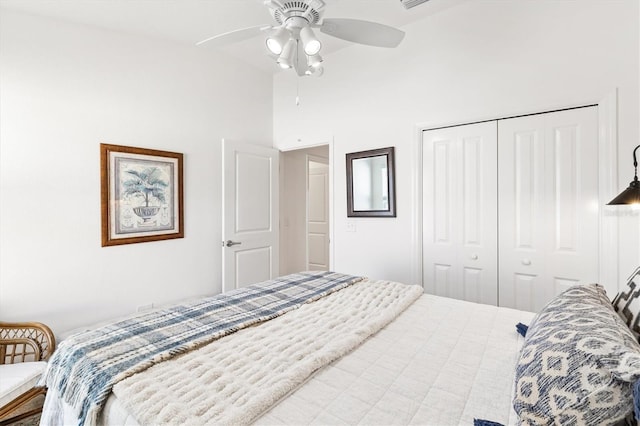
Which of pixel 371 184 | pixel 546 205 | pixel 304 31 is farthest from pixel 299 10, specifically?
pixel 546 205

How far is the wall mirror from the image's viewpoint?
2924mm

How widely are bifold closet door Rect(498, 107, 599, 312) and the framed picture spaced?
9.50 ft

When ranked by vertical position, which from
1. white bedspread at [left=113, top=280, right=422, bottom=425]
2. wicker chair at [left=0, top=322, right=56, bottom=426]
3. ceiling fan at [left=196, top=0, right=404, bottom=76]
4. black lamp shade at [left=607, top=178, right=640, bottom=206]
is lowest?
wicker chair at [left=0, top=322, right=56, bottom=426]

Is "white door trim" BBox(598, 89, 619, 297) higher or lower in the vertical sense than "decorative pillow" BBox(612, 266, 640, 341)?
higher

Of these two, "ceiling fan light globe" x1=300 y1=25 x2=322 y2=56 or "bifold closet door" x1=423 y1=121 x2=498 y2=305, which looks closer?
"ceiling fan light globe" x1=300 y1=25 x2=322 y2=56

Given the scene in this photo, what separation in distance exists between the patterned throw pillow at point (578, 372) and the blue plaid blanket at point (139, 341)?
42.3 inches

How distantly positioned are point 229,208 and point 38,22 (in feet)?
6.68

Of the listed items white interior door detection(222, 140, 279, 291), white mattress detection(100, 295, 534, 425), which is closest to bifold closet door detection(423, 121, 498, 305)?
white mattress detection(100, 295, 534, 425)

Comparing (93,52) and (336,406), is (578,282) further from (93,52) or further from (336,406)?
(93,52)

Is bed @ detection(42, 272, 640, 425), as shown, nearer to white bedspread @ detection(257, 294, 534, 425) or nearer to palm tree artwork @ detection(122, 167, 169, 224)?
white bedspread @ detection(257, 294, 534, 425)

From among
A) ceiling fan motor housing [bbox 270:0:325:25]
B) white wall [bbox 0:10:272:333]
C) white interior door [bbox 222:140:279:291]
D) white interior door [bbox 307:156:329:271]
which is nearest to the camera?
ceiling fan motor housing [bbox 270:0:325:25]

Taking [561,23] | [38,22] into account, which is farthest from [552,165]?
[38,22]

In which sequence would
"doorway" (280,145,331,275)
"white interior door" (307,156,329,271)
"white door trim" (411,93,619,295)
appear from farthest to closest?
"white interior door" (307,156,329,271)
"doorway" (280,145,331,275)
"white door trim" (411,93,619,295)

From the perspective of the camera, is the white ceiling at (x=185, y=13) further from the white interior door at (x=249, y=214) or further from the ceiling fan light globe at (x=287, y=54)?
the white interior door at (x=249, y=214)
